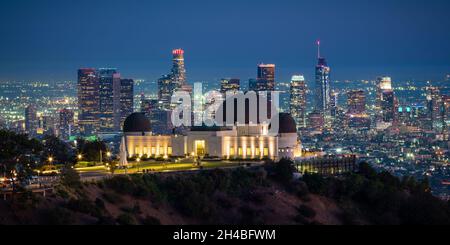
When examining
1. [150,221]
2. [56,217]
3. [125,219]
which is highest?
[56,217]

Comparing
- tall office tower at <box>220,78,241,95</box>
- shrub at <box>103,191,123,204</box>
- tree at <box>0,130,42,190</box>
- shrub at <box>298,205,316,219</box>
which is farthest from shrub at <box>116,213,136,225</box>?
tall office tower at <box>220,78,241,95</box>

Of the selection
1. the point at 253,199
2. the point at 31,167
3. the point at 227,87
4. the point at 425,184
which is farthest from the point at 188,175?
the point at 227,87

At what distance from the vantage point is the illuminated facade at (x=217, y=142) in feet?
291

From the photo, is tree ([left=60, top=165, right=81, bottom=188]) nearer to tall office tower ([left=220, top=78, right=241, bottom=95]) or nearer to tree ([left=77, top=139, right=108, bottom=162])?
tree ([left=77, top=139, right=108, bottom=162])

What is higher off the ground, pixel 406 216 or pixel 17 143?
pixel 17 143

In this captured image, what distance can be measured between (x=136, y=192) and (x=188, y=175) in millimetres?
7746

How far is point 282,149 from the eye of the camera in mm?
89375

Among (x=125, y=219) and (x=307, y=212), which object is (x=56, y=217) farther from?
(x=307, y=212)

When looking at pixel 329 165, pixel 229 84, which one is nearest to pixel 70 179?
pixel 329 165

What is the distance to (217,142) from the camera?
89438 millimetres

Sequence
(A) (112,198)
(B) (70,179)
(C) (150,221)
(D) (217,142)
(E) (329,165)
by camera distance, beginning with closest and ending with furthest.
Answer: (C) (150,221) → (B) (70,179) → (A) (112,198) → (D) (217,142) → (E) (329,165)
